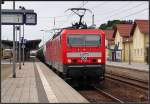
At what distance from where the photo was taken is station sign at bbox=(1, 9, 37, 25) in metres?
20.6

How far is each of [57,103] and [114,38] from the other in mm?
76780

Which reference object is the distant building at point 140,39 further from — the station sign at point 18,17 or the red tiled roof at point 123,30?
the station sign at point 18,17

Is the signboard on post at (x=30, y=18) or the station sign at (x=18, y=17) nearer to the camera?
the station sign at (x=18, y=17)

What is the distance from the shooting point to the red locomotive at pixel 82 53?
72.1ft

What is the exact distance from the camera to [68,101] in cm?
1365

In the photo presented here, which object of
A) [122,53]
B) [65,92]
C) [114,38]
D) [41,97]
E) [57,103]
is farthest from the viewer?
[114,38]

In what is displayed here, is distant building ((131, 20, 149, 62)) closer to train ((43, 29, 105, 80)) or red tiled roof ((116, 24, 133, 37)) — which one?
red tiled roof ((116, 24, 133, 37))

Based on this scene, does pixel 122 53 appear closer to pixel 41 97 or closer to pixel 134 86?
pixel 134 86

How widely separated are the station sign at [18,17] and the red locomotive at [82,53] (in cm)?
190

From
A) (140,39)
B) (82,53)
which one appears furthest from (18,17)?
(140,39)

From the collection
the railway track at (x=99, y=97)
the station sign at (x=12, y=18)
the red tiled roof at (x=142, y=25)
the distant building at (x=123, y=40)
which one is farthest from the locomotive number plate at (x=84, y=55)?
the distant building at (x=123, y=40)

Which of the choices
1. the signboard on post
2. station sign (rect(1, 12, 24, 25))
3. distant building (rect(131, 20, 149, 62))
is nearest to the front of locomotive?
the signboard on post

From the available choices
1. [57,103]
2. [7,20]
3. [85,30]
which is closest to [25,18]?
[7,20]

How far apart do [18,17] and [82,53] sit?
3472mm
